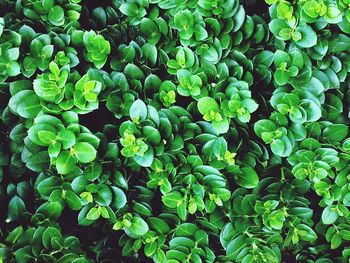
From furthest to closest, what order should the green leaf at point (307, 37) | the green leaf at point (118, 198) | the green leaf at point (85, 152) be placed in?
the green leaf at point (307, 37) → the green leaf at point (118, 198) → the green leaf at point (85, 152)

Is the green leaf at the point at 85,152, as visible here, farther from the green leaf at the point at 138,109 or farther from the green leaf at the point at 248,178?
the green leaf at the point at 248,178

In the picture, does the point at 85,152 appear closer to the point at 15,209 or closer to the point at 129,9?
the point at 15,209

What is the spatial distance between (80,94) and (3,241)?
629mm

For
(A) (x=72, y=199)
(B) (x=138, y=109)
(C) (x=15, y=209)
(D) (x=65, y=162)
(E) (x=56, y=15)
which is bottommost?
(C) (x=15, y=209)

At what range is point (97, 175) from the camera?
1793 millimetres

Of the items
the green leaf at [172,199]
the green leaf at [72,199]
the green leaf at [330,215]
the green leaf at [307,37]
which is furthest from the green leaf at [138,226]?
the green leaf at [307,37]

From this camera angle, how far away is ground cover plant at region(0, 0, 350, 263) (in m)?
1.81

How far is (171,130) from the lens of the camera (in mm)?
1878

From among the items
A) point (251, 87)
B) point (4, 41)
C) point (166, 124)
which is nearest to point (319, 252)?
→ point (251, 87)

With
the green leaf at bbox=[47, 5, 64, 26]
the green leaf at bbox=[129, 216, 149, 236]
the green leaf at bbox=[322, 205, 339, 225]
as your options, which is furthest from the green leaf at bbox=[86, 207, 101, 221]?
the green leaf at bbox=[322, 205, 339, 225]

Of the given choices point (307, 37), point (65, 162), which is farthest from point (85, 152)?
point (307, 37)

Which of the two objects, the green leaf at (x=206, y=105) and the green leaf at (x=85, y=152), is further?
the green leaf at (x=206, y=105)

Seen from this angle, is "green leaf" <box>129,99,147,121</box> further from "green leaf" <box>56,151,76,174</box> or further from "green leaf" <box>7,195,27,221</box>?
"green leaf" <box>7,195,27,221</box>

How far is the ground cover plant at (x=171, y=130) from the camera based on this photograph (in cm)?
181
